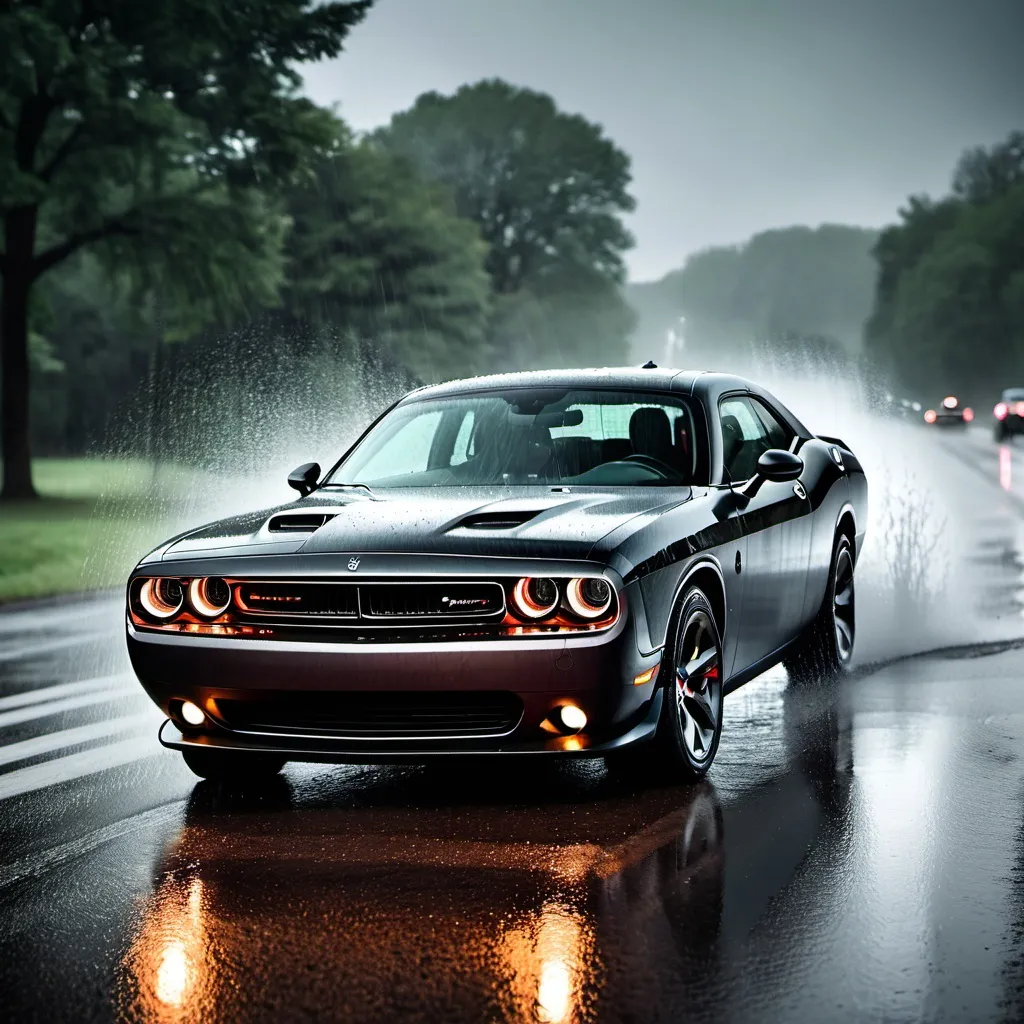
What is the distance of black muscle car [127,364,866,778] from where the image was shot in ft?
18.0

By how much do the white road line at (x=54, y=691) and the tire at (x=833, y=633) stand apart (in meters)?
3.90

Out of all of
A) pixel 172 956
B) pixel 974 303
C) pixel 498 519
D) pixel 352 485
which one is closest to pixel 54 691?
pixel 352 485

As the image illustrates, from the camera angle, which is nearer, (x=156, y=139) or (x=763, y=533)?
(x=763, y=533)

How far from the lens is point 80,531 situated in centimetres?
2314

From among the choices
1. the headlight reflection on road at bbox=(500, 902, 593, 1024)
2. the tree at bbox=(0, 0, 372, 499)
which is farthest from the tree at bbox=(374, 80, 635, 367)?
the headlight reflection on road at bbox=(500, 902, 593, 1024)

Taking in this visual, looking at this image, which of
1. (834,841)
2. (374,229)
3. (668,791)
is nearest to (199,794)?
(668,791)

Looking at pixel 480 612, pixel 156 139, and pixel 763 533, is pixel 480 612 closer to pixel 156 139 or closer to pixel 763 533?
pixel 763 533

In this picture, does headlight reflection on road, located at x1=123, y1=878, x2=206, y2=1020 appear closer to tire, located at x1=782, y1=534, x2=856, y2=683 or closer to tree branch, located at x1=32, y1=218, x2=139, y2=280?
tire, located at x1=782, y1=534, x2=856, y2=683

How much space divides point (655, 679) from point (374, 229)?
1834 inches

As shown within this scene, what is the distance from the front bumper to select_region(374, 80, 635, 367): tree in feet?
255

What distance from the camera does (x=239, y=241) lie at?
2900cm

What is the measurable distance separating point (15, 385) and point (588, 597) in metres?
23.9

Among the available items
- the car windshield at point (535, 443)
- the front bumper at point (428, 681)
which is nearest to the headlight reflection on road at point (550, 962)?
the front bumper at point (428, 681)

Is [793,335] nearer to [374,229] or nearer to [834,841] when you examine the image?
[374,229]
